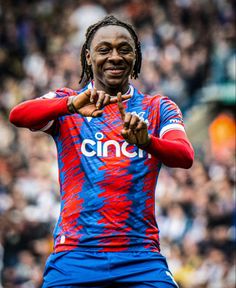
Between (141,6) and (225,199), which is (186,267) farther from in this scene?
(141,6)

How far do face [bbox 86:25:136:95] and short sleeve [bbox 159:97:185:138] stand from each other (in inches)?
10.7

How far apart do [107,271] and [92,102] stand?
0.90 metres

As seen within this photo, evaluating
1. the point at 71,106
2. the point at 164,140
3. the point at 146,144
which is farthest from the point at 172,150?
the point at 71,106

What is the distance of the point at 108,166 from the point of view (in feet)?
14.6

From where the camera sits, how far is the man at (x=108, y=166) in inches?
166

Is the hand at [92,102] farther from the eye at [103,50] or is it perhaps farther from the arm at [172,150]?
the eye at [103,50]

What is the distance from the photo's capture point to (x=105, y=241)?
430 cm

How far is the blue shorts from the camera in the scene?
13.8 feet

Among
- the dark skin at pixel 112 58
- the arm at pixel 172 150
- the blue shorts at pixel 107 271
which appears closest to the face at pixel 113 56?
the dark skin at pixel 112 58

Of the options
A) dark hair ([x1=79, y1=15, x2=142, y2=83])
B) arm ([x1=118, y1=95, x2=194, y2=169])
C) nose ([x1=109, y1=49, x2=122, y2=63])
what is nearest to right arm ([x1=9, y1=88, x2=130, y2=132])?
arm ([x1=118, y1=95, x2=194, y2=169])

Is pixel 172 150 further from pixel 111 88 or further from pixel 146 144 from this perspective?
pixel 111 88

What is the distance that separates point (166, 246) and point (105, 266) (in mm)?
6856

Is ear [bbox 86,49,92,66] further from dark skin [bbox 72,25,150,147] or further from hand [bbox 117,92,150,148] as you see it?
hand [bbox 117,92,150,148]

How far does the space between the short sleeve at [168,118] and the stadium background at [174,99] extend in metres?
6.18
